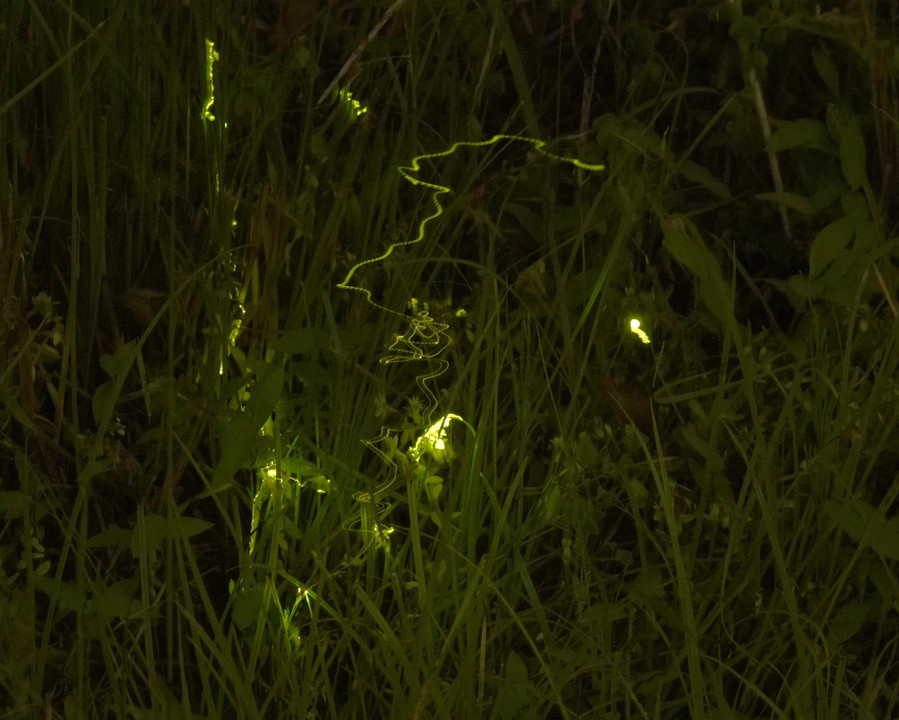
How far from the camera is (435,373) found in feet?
5.37

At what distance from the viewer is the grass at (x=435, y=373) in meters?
1.42

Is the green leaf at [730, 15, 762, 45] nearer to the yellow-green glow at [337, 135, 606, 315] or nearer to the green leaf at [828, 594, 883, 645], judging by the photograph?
the yellow-green glow at [337, 135, 606, 315]

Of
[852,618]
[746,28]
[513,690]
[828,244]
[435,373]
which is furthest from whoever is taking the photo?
[746,28]

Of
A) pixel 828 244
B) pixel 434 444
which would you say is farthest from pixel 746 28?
pixel 434 444

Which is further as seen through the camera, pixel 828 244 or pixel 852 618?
pixel 828 244

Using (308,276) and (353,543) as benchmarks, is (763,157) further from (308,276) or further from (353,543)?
(353,543)

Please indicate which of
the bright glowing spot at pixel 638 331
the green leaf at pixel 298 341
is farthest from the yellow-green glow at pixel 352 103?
the bright glowing spot at pixel 638 331

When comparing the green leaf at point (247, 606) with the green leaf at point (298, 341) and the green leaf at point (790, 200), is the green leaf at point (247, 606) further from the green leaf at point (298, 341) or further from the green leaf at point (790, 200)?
the green leaf at point (790, 200)

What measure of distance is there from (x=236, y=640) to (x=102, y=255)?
21.4 inches

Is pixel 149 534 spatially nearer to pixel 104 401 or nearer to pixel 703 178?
pixel 104 401

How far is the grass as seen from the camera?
1419 millimetres

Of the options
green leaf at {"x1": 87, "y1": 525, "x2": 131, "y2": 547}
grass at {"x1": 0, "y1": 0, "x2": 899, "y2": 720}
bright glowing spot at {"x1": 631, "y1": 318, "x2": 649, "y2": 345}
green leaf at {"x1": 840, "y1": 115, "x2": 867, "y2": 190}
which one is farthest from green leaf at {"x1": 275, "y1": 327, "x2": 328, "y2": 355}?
green leaf at {"x1": 840, "y1": 115, "x2": 867, "y2": 190}

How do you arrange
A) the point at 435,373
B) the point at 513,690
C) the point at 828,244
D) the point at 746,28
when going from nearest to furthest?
the point at 513,690 → the point at 435,373 → the point at 828,244 → the point at 746,28

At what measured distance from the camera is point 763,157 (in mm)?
2037
